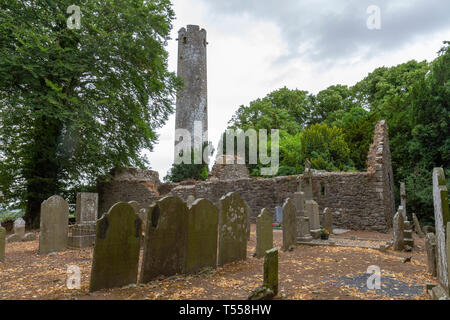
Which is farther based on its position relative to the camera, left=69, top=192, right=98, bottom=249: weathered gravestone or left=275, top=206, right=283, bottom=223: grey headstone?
left=275, top=206, right=283, bottom=223: grey headstone

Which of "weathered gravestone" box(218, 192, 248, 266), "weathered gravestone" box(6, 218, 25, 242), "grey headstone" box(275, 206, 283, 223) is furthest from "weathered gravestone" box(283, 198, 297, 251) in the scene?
"weathered gravestone" box(6, 218, 25, 242)

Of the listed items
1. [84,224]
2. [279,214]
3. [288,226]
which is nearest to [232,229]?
[288,226]

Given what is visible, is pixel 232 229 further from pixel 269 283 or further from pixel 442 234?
pixel 442 234

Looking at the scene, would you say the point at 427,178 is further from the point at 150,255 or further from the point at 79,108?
the point at 79,108

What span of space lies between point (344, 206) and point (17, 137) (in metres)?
14.4

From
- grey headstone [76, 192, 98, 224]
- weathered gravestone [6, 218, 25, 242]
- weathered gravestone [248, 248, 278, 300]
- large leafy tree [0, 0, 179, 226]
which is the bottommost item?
weathered gravestone [6, 218, 25, 242]

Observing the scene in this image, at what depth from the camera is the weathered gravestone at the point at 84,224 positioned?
8.02 meters

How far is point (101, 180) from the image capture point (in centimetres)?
1669

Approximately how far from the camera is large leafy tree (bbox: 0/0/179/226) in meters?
11.6

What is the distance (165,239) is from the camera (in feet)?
14.3

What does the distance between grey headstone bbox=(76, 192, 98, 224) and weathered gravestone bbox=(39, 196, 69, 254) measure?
34.4 inches

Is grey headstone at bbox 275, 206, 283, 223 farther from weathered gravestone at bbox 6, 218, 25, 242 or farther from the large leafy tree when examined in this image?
weathered gravestone at bbox 6, 218, 25, 242

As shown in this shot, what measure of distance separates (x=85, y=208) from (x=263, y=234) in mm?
5497

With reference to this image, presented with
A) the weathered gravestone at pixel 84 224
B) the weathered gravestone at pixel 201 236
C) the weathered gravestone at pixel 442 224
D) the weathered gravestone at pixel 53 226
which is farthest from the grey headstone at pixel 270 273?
the weathered gravestone at pixel 84 224
